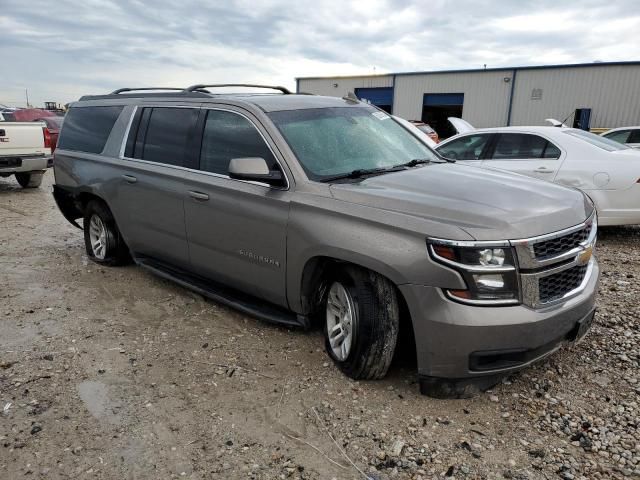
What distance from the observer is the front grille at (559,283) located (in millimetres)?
2848

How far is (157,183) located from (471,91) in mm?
26631

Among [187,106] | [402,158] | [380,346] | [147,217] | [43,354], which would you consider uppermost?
[187,106]

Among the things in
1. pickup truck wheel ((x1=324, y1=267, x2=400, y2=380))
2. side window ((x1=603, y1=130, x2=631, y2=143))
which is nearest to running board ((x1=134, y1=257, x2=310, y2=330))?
pickup truck wheel ((x1=324, y1=267, x2=400, y2=380))

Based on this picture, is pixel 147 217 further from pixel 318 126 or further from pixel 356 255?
pixel 356 255

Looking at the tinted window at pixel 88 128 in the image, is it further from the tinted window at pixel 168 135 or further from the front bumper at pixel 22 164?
the front bumper at pixel 22 164

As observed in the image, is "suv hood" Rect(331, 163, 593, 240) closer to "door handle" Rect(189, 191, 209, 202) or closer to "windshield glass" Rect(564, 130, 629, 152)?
"door handle" Rect(189, 191, 209, 202)

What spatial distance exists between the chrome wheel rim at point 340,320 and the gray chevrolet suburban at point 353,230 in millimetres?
12

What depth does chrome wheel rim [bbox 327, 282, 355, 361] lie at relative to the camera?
3270 millimetres

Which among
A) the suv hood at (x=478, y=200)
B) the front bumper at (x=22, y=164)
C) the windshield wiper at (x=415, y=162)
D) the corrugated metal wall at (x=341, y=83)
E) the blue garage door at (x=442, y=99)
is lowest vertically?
the front bumper at (x=22, y=164)

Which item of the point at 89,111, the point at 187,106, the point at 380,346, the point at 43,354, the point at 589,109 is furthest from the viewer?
the point at 589,109

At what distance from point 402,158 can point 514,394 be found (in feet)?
6.03

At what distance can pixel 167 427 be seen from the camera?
290 centimetres

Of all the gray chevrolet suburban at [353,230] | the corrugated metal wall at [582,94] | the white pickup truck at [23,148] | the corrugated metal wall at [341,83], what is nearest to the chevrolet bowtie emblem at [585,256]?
the gray chevrolet suburban at [353,230]

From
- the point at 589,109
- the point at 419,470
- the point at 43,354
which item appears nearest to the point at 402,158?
the point at 419,470
